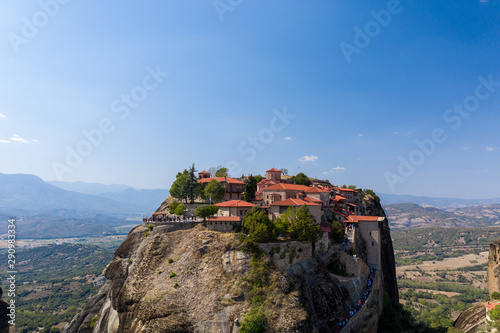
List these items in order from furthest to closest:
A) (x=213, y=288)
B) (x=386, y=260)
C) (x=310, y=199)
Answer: (x=386, y=260) < (x=310, y=199) < (x=213, y=288)

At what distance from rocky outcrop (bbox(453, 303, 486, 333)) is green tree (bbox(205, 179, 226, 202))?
178 ft

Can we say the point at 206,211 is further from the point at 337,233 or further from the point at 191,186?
the point at 337,233

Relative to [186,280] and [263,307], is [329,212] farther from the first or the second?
[186,280]

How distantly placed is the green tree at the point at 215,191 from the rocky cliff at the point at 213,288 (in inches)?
350

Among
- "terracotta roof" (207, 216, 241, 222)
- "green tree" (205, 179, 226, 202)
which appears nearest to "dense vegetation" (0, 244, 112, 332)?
"green tree" (205, 179, 226, 202)

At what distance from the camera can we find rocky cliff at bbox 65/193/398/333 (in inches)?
1470

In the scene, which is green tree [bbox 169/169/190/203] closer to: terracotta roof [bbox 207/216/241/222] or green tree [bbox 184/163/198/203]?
green tree [bbox 184/163/198/203]

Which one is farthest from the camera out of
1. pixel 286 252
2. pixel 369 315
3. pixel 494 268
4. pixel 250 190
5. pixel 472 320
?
pixel 250 190

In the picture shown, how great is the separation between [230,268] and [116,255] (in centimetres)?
2534

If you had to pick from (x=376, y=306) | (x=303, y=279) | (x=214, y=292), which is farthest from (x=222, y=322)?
(x=376, y=306)

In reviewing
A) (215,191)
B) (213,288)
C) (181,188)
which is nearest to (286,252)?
(213,288)

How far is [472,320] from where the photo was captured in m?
54.5

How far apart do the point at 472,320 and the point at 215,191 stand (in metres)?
57.3

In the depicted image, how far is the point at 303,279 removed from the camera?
4422 cm
